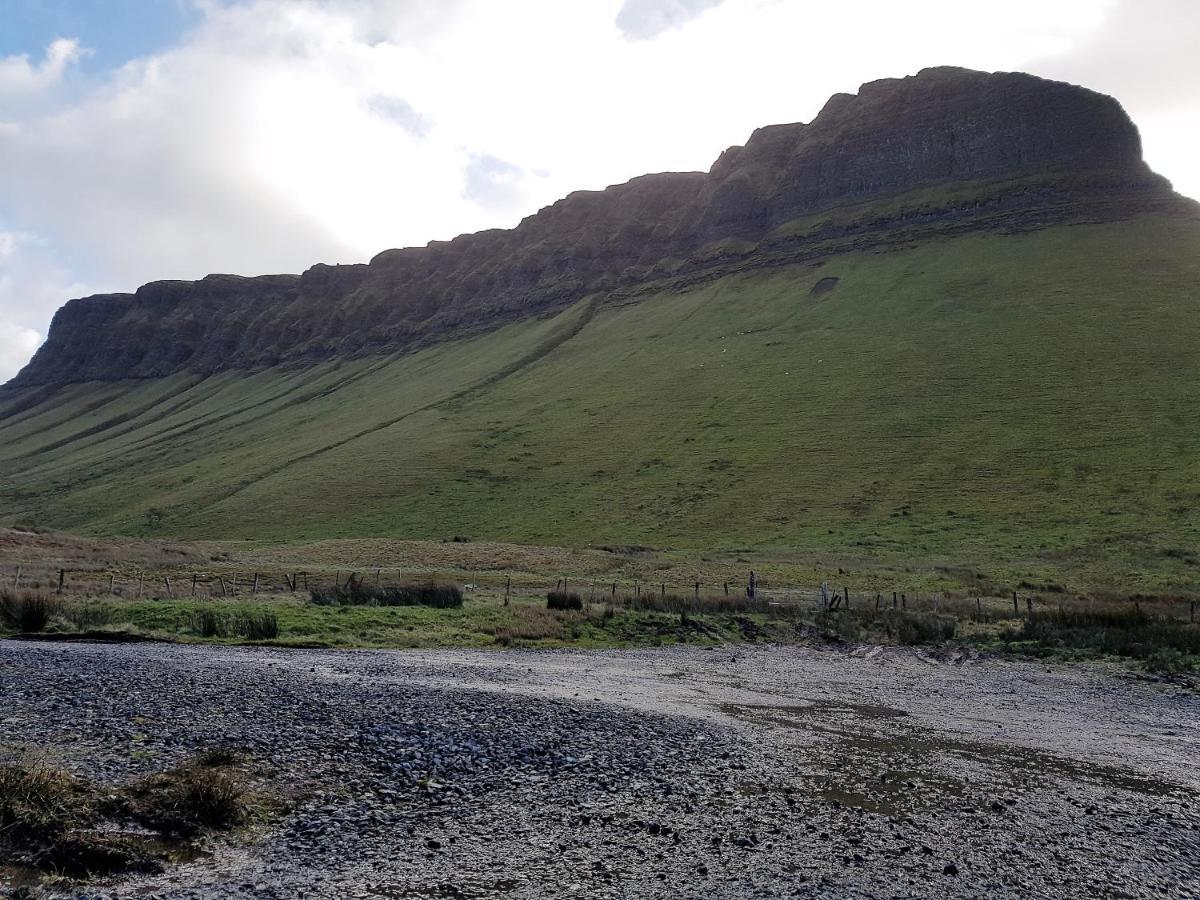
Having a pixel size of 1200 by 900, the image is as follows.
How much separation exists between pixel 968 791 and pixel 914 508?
56491mm

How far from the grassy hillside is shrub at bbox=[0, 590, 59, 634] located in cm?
4358

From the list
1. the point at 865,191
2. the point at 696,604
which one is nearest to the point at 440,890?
the point at 696,604

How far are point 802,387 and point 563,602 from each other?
6792 centimetres

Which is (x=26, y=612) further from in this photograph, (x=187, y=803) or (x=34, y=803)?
(x=187, y=803)

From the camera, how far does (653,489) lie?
78.8 metres

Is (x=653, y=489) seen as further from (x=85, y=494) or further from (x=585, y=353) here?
(x=85, y=494)

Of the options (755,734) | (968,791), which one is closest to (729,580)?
(755,734)

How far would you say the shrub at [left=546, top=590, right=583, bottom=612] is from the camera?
35.4 m

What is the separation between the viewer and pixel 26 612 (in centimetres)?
2623

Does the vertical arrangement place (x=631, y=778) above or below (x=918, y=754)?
above

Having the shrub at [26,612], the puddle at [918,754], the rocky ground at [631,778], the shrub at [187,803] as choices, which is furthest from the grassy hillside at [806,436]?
the shrub at [187,803]

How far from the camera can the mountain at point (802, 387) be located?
2699 inches

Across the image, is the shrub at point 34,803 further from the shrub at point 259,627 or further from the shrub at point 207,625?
the shrub at point 207,625

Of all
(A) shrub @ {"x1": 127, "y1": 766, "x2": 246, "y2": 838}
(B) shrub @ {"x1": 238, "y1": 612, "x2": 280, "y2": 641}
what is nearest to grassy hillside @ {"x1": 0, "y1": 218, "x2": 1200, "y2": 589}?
(B) shrub @ {"x1": 238, "y1": 612, "x2": 280, "y2": 641}
